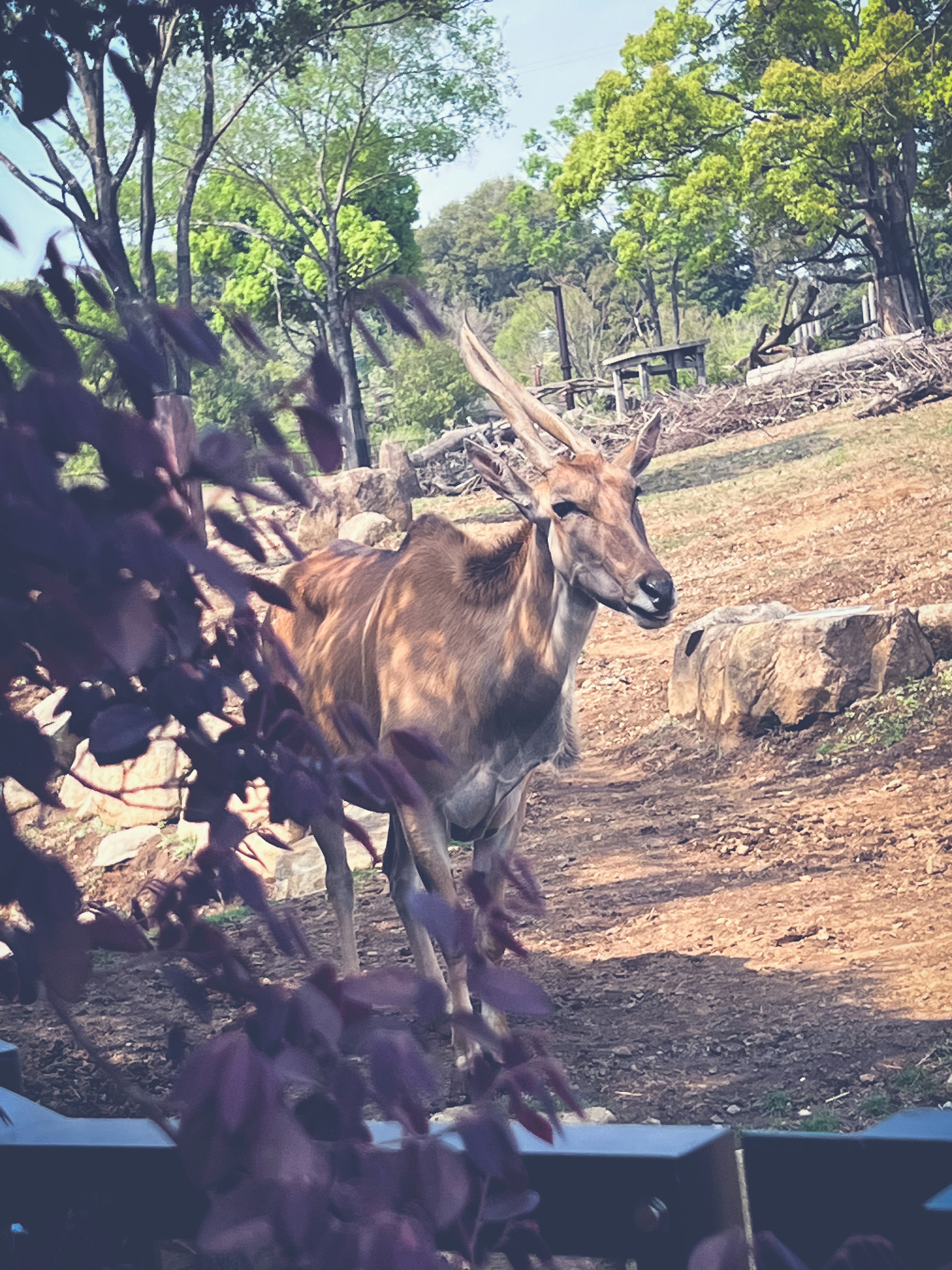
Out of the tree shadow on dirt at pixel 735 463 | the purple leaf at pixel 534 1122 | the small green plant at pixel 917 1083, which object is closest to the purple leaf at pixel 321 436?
the purple leaf at pixel 534 1122

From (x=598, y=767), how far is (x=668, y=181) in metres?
34.2

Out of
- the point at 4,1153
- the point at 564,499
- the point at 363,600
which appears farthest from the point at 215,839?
the point at 363,600

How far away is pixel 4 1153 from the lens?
167 centimetres

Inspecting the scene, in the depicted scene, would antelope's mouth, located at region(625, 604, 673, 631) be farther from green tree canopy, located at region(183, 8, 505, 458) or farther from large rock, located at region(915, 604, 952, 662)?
green tree canopy, located at region(183, 8, 505, 458)

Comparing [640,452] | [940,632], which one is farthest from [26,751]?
[940,632]

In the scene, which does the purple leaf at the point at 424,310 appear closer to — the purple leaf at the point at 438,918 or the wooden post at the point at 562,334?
the purple leaf at the point at 438,918

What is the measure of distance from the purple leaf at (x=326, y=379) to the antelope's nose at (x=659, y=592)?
351cm

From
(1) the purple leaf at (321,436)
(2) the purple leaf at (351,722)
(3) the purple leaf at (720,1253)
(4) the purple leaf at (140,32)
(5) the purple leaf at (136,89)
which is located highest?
(4) the purple leaf at (140,32)

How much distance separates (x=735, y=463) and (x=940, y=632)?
1245 centimetres

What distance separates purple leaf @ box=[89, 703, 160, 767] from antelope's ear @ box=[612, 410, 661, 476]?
4243mm

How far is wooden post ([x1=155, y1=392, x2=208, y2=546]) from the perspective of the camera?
117cm

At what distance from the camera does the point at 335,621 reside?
6.16 m

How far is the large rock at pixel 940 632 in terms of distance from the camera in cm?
930

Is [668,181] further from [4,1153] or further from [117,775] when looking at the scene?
[4,1153]
